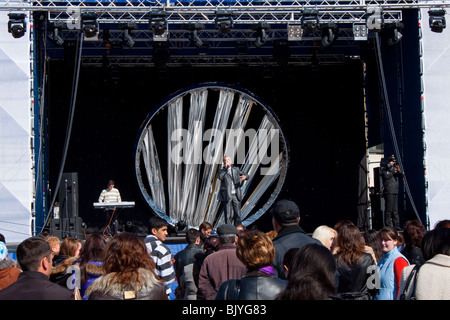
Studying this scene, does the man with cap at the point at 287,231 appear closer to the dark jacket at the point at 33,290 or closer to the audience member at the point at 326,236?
the audience member at the point at 326,236

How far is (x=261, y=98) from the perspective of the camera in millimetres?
12594

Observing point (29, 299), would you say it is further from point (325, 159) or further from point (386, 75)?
point (325, 159)

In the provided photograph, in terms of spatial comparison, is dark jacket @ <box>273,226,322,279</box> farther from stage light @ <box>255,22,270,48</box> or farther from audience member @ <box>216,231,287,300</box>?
stage light @ <box>255,22,270,48</box>

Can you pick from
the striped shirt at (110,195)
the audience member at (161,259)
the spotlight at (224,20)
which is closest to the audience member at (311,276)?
the audience member at (161,259)

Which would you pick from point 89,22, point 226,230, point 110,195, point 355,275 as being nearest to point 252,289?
point 355,275

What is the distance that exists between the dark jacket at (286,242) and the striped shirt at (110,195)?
27.1 feet

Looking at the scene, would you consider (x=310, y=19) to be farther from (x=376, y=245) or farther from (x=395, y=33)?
(x=376, y=245)

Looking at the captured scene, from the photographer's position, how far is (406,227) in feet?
13.2

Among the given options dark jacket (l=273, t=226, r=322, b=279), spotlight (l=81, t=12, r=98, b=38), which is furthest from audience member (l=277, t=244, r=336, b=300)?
spotlight (l=81, t=12, r=98, b=38)

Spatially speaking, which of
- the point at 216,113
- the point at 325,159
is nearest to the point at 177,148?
the point at 216,113

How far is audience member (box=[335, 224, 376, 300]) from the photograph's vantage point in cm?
329

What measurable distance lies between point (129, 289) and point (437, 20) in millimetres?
8255
